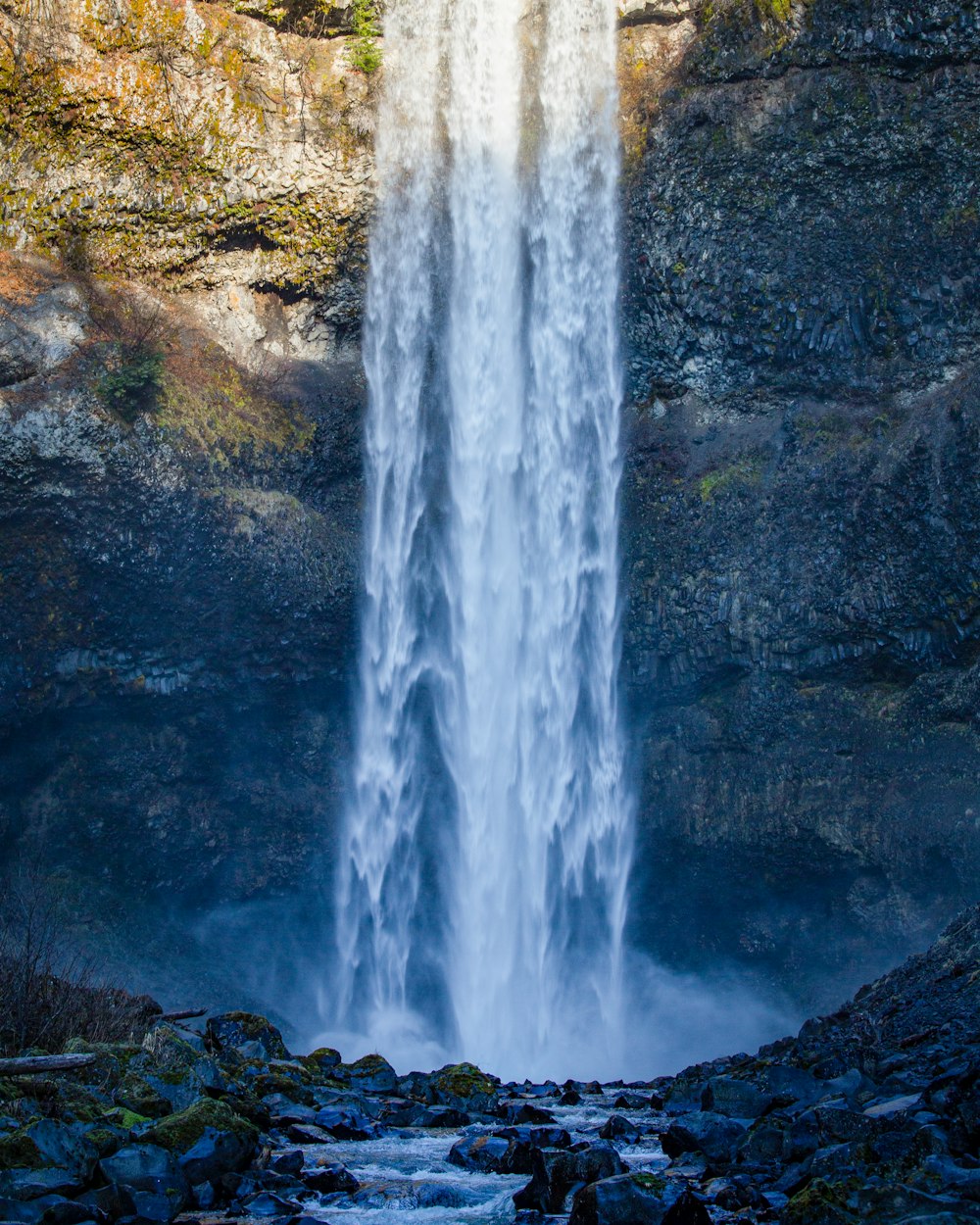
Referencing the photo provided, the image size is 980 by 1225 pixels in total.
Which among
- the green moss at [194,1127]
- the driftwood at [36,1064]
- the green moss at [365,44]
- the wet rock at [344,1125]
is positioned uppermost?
the green moss at [365,44]

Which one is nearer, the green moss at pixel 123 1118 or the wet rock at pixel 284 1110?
the green moss at pixel 123 1118

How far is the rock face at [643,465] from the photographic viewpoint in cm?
2216

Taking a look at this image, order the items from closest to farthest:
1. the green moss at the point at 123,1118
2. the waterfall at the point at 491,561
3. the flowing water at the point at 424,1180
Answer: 1. the flowing water at the point at 424,1180
2. the green moss at the point at 123,1118
3. the waterfall at the point at 491,561

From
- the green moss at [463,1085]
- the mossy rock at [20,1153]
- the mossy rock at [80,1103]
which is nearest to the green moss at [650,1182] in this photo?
the mossy rock at [20,1153]

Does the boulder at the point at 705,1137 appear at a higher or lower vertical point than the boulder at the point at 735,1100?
lower

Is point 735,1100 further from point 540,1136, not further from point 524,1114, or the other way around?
point 524,1114

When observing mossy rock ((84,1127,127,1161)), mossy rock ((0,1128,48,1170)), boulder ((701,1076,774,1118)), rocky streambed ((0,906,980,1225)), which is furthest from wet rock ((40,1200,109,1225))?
boulder ((701,1076,774,1118))

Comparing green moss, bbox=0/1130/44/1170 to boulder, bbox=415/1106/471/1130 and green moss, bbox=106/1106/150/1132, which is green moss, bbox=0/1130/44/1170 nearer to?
green moss, bbox=106/1106/150/1132

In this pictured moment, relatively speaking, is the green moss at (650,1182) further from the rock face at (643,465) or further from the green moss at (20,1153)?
the rock face at (643,465)

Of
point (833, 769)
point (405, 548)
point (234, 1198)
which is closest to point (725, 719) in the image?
point (833, 769)

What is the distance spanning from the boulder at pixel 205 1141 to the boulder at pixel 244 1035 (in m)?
5.85

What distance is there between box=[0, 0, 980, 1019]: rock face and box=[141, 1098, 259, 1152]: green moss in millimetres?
15549

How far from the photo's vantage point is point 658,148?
82.8ft

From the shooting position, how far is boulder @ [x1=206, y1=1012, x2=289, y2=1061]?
14.1 m
